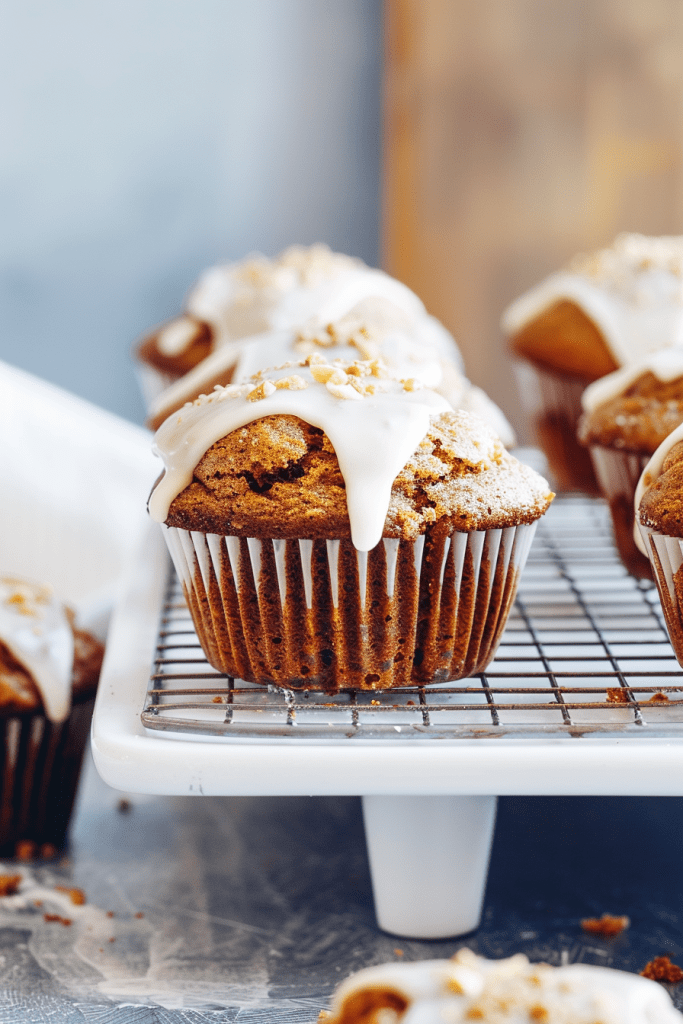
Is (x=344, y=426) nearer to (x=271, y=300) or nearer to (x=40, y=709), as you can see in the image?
(x=40, y=709)

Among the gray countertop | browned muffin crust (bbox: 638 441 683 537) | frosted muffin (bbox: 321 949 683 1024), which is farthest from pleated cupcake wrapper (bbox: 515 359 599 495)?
frosted muffin (bbox: 321 949 683 1024)

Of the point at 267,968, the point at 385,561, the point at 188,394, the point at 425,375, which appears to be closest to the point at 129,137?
the point at 188,394

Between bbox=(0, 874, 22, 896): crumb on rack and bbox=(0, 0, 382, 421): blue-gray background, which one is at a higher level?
bbox=(0, 0, 382, 421): blue-gray background

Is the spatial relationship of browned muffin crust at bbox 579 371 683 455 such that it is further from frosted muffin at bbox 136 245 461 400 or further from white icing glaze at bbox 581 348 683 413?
frosted muffin at bbox 136 245 461 400

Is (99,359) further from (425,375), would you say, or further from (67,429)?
(425,375)

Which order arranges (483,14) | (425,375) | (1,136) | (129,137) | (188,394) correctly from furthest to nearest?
(483,14)
(129,137)
(1,136)
(188,394)
(425,375)

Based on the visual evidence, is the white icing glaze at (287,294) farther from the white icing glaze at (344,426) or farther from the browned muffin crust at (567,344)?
the white icing glaze at (344,426)
